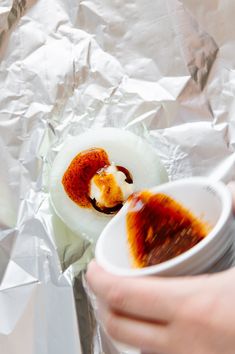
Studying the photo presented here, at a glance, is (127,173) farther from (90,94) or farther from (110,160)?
(90,94)

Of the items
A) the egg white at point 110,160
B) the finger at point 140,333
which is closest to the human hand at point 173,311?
the finger at point 140,333

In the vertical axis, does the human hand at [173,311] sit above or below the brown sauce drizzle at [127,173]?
above

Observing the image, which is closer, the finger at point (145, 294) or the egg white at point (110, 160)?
the finger at point (145, 294)

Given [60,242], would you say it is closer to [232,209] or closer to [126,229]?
[126,229]

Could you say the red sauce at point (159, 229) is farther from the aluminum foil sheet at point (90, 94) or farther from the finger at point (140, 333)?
the aluminum foil sheet at point (90, 94)

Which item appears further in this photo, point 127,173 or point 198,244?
point 127,173

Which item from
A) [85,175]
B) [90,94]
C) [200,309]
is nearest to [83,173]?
[85,175]


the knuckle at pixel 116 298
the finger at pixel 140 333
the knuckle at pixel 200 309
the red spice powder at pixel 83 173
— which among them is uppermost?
the knuckle at pixel 200 309

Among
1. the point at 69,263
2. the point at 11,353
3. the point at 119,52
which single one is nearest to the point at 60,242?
the point at 69,263
